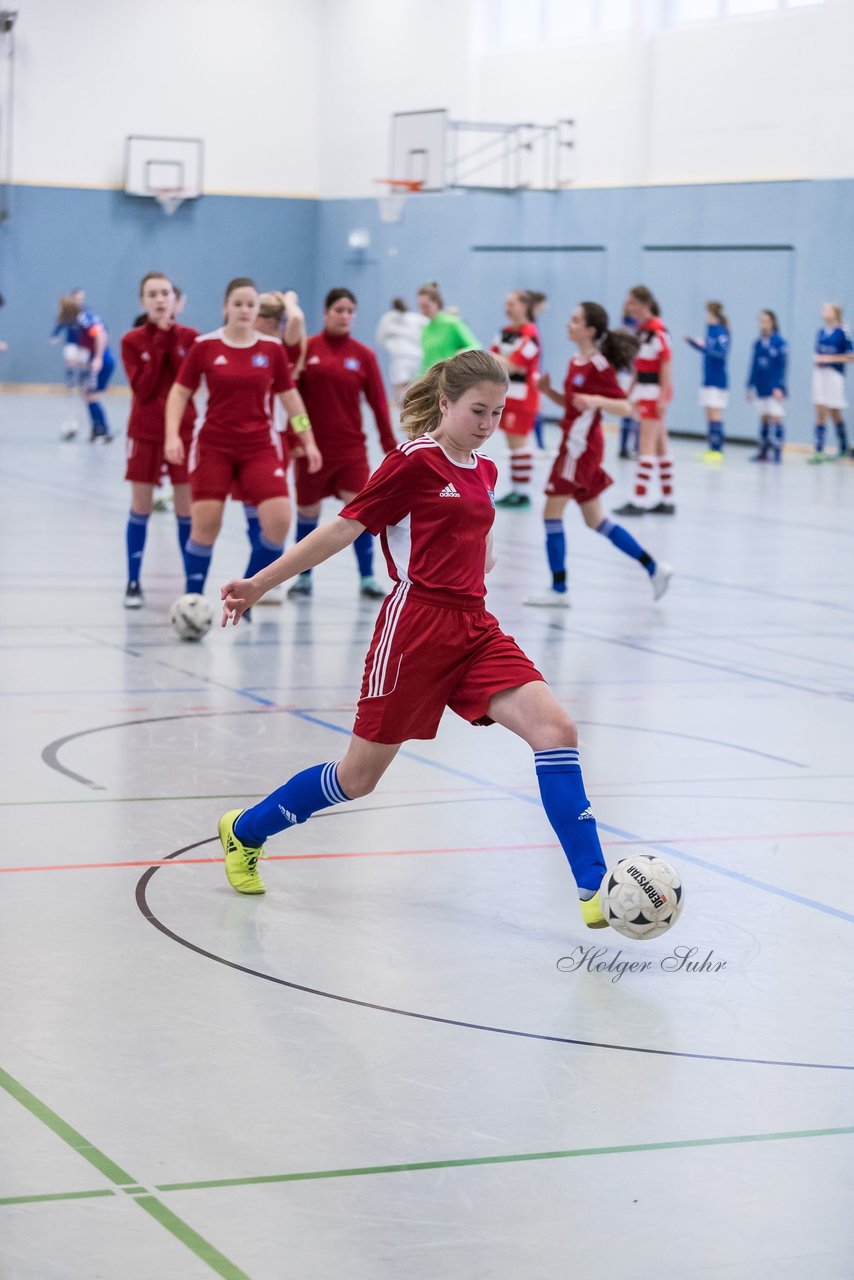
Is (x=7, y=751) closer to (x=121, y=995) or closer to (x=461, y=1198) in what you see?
(x=121, y=995)

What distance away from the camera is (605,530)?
11453 millimetres

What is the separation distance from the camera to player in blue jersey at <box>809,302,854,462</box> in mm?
24016

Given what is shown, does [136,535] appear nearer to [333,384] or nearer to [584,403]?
[333,384]

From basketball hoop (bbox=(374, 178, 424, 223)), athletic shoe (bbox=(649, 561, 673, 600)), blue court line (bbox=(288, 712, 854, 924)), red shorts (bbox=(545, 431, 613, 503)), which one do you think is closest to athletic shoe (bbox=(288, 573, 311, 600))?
red shorts (bbox=(545, 431, 613, 503))

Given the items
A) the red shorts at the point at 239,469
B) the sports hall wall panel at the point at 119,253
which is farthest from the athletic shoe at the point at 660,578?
the sports hall wall panel at the point at 119,253

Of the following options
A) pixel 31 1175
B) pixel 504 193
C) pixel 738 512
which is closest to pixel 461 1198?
pixel 31 1175

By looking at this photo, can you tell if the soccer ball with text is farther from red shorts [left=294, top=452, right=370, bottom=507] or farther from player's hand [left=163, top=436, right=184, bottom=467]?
red shorts [left=294, top=452, right=370, bottom=507]

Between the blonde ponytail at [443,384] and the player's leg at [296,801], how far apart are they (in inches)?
35.3

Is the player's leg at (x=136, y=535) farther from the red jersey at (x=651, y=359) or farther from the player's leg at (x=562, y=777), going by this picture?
the red jersey at (x=651, y=359)

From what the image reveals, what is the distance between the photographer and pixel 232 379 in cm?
979

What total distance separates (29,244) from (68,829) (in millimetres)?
30377

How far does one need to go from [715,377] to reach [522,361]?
811 centimetres

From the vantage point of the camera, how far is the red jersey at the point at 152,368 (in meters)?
10.7

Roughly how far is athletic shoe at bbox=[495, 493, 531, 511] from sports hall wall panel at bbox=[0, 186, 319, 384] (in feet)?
61.7
